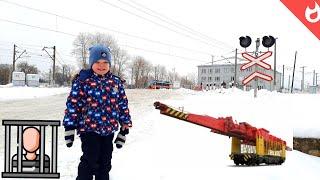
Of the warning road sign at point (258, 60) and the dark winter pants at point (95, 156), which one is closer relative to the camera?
the dark winter pants at point (95, 156)

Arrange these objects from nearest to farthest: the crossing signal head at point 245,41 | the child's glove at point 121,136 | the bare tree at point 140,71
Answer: the child's glove at point 121,136, the crossing signal head at point 245,41, the bare tree at point 140,71

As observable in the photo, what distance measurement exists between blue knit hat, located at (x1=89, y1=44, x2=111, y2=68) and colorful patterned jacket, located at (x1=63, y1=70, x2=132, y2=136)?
0.13m

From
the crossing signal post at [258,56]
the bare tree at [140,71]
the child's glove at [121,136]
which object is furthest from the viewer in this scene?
the bare tree at [140,71]

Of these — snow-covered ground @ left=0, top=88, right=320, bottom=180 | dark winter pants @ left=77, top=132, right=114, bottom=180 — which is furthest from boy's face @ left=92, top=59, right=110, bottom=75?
snow-covered ground @ left=0, top=88, right=320, bottom=180

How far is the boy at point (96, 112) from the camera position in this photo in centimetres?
425

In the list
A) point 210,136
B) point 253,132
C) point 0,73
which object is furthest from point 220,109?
point 0,73

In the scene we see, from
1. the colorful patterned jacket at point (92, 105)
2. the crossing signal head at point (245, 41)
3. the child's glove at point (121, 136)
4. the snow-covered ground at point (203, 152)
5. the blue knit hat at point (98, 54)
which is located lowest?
the snow-covered ground at point (203, 152)

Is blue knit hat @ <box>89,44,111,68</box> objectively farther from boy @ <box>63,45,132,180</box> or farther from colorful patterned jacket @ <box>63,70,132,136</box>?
colorful patterned jacket @ <box>63,70,132,136</box>

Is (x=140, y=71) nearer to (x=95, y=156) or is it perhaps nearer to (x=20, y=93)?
(x=20, y=93)

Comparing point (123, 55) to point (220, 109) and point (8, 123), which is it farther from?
point (8, 123)

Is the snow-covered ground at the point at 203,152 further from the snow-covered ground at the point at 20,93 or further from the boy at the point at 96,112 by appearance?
the snow-covered ground at the point at 20,93

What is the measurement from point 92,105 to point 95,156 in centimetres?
53

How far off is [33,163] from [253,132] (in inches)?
154

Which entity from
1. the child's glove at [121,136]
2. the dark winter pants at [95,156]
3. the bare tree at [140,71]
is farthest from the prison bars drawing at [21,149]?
the bare tree at [140,71]
